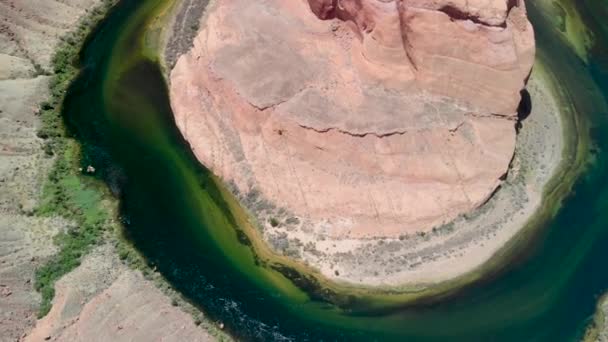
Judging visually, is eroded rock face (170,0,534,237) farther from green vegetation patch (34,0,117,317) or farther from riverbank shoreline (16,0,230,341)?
green vegetation patch (34,0,117,317)

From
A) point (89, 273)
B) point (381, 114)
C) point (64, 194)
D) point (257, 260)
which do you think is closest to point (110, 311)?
point (89, 273)

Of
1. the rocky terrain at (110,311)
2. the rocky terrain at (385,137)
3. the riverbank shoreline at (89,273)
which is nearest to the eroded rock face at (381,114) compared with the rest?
the rocky terrain at (385,137)

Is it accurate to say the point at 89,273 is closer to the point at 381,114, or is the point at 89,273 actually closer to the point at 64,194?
the point at 64,194

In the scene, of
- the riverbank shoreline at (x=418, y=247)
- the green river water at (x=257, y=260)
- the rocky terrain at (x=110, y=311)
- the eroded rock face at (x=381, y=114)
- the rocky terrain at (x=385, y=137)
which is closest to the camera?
the rocky terrain at (x=110, y=311)

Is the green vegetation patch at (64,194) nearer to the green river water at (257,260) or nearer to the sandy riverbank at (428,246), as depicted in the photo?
the green river water at (257,260)

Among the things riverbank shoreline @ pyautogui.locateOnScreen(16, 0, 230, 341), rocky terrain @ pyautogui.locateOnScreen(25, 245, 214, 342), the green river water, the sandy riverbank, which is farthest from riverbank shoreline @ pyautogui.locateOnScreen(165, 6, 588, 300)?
rocky terrain @ pyautogui.locateOnScreen(25, 245, 214, 342)

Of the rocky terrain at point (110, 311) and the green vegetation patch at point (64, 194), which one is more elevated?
the green vegetation patch at point (64, 194)

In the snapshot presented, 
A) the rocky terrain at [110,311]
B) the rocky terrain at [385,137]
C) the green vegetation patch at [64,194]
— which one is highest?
the rocky terrain at [385,137]
